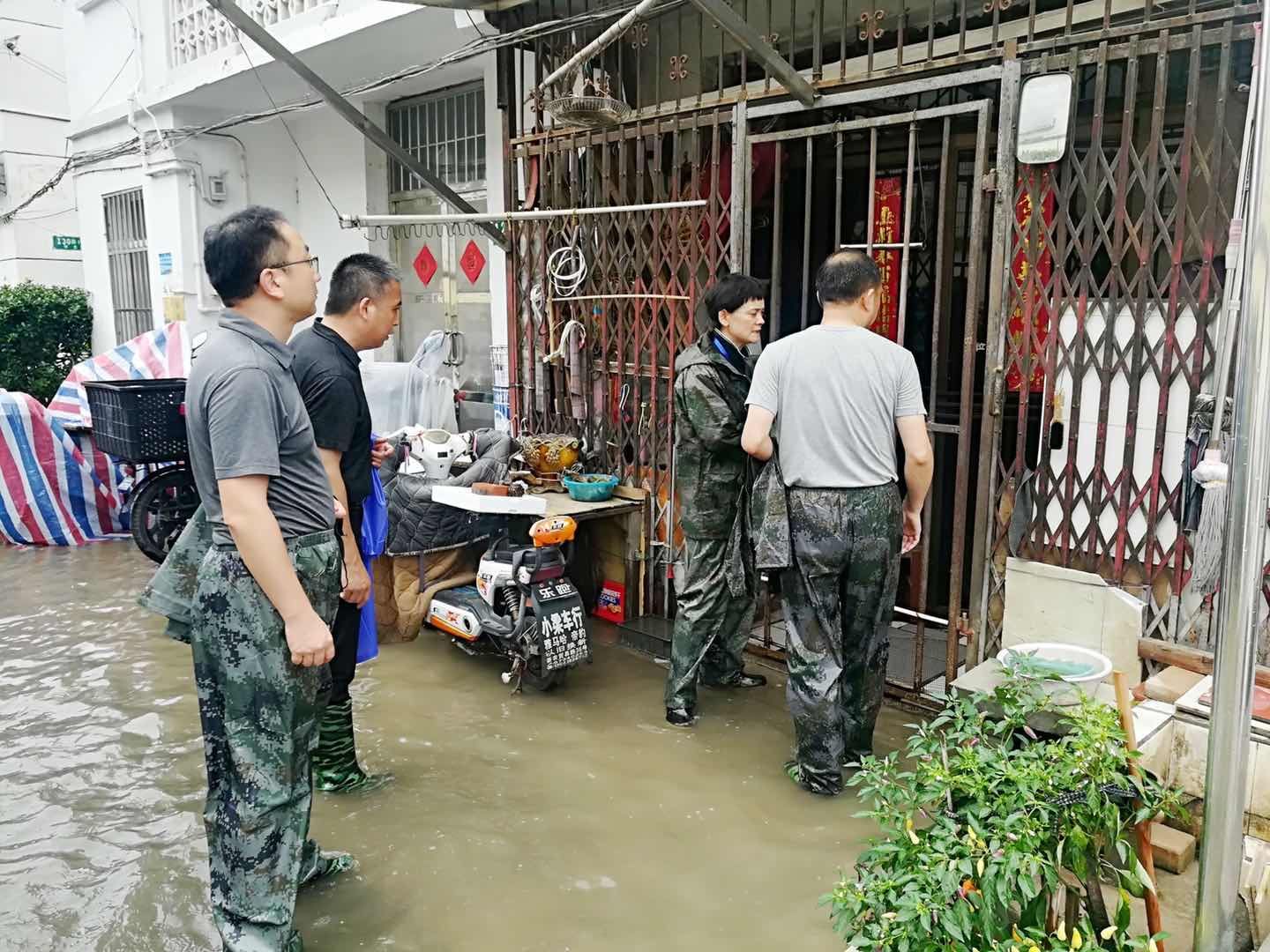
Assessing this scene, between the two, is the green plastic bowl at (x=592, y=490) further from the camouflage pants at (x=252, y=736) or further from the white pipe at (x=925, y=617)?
the camouflage pants at (x=252, y=736)

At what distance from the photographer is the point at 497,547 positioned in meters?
4.52

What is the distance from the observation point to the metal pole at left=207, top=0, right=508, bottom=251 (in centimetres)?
446

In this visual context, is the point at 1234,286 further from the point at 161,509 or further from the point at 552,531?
the point at 161,509

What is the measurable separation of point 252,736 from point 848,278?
7.39 ft

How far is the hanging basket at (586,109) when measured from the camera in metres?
4.10

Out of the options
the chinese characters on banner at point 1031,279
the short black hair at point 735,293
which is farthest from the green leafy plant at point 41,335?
the chinese characters on banner at point 1031,279

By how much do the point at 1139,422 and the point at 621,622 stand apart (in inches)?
105

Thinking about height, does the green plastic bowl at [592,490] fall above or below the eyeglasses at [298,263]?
below

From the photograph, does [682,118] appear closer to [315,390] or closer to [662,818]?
[315,390]

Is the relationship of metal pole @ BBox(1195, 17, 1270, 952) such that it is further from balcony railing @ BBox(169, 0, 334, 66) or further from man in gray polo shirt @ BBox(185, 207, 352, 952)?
balcony railing @ BBox(169, 0, 334, 66)

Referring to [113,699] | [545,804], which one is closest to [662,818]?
[545,804]

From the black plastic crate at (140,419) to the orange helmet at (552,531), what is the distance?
2.52 metres

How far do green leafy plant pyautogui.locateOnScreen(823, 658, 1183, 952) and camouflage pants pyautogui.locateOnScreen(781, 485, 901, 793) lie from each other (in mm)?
1134

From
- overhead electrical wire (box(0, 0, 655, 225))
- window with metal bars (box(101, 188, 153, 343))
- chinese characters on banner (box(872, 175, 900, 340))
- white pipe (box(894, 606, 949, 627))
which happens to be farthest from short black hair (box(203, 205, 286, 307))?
window with metal bars (box(101, 188, 153, 343))
